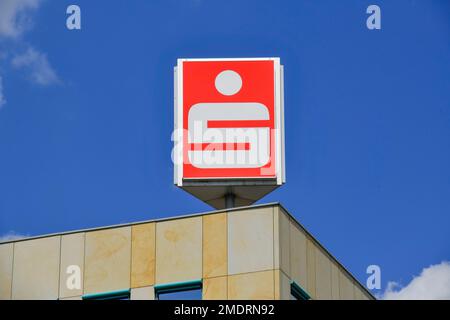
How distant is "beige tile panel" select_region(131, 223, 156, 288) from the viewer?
6028 cm

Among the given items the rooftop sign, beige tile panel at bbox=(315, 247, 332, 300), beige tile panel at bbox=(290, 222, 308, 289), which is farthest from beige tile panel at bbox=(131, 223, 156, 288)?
beige tile panel at bbox=(315, 247, 332, 300)

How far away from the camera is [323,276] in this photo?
6244 cm

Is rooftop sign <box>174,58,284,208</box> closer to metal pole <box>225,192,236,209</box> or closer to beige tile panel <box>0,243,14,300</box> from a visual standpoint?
metal pole <box>225,192,236,209</box>

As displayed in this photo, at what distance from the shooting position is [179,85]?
66875 millimetres

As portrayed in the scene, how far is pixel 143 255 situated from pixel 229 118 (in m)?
8.36

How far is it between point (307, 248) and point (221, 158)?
6366 millimetres

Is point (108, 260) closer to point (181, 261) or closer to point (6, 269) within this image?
point (181, 261)

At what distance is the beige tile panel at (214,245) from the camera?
194 feet

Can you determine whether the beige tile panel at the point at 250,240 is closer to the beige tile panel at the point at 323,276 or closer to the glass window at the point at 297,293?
the glass window at the point at 297,293

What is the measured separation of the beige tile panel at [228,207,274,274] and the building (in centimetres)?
3
